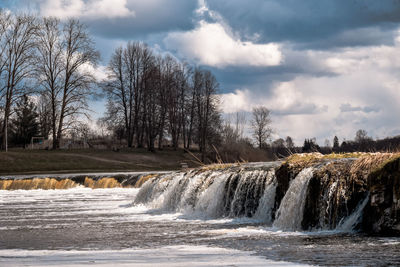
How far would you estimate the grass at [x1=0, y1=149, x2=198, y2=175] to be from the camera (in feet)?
148

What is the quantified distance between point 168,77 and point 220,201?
55448 millimetres

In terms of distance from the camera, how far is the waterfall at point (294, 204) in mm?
9891

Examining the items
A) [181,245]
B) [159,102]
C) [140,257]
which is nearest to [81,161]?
[159,102]

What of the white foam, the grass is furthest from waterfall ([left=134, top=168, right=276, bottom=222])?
the grass

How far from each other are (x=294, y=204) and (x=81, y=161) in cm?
4195

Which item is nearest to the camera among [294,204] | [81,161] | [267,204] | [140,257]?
[140,257]

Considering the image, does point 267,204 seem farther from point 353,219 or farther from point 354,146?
point 354,146

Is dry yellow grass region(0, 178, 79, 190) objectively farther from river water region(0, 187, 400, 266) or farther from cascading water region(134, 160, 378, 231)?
river water region(0, 187, 400, 266)

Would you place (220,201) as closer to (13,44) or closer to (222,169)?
(222,169)

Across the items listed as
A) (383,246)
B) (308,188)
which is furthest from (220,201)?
(383,246)

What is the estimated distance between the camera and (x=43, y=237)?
9.27 metres

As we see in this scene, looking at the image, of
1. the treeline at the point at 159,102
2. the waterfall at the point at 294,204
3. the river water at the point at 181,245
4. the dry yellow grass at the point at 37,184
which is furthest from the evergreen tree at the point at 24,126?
the waterfall at the point at 294,204

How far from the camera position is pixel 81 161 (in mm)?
49938

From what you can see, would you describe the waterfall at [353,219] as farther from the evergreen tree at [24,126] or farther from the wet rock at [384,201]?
the evergreen tree at [24,126]
